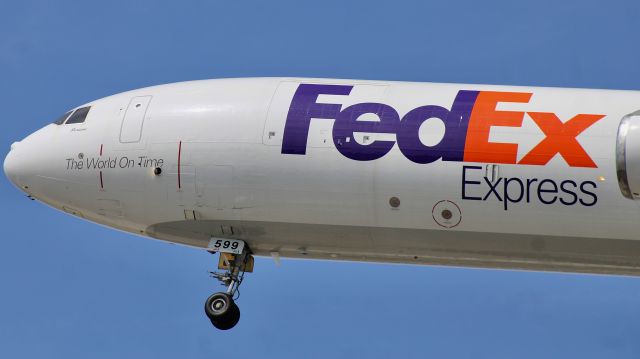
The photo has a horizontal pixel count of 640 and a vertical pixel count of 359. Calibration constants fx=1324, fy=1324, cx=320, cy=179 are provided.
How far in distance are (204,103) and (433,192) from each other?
7717 mm

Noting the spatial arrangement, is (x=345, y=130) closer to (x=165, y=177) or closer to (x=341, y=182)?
(x=341, y=182)

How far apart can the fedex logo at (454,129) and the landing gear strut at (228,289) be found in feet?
13.2

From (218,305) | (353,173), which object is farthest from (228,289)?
(353,173)

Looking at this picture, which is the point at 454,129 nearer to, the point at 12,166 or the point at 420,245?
the point at 420,245

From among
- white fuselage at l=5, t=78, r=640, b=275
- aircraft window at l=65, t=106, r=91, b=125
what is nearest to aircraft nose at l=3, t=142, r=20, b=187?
white fuselage at l=5, t=78, r=640, b=275

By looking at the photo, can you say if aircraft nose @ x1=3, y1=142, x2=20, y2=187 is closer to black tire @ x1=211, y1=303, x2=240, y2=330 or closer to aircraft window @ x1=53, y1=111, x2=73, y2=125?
aircraft window @ x1=53, y1=111, x2=73, y2=125

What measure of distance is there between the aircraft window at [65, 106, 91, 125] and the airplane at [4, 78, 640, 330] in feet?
0.34

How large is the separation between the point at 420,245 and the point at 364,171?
281 cm

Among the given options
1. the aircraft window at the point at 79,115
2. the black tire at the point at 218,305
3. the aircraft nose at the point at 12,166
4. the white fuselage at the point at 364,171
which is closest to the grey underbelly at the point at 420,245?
the white fuselage at the point at 364,171

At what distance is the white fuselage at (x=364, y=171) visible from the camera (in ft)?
121

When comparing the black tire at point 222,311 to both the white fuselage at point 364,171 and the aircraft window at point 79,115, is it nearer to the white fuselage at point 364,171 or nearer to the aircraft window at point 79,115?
the white fuselage at point 364,171

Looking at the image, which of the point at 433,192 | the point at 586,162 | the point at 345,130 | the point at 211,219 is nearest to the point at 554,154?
the point at 586,162

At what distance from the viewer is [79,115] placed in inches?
1633

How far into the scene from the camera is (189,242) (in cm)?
4050
